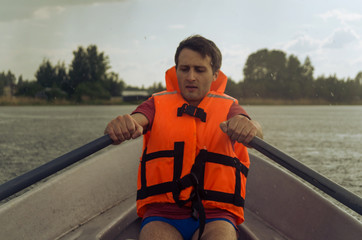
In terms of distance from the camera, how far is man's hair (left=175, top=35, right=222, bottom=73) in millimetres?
1619

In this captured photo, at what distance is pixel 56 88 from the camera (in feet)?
148

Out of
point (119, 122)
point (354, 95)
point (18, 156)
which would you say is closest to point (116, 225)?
point (119, 122)

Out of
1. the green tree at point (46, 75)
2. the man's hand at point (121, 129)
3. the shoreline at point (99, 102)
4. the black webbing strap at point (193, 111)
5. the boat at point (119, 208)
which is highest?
the green tree at point (46, 75)

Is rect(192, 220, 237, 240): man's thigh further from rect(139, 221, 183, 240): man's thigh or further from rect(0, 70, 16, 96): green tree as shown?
rect(0, 70, 16, 96): green tree

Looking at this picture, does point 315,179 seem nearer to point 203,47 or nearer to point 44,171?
point 203,47

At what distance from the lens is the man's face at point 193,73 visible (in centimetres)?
162

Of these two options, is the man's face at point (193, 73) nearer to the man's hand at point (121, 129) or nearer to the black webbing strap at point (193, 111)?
the black webbing strap at point (193, 111)

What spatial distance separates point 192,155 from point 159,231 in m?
0.35

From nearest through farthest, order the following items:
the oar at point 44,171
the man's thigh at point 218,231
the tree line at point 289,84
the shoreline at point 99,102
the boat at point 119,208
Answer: the oar at point 44,171 < the man's thigh at point 218,231 < the boat at point 119,208 < the shoreline at point 99,102 < the tree line at point 289,84

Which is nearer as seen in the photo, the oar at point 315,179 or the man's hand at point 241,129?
the oar at point 315,179

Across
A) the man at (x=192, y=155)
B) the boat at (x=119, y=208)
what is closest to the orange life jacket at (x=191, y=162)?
the man at (x=192, y=155)

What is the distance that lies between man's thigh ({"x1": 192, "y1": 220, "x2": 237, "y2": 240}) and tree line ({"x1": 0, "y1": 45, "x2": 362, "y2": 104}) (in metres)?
43.4

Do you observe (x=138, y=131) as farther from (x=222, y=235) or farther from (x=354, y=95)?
(x=354, y=95)

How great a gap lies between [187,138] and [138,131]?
249 mm
